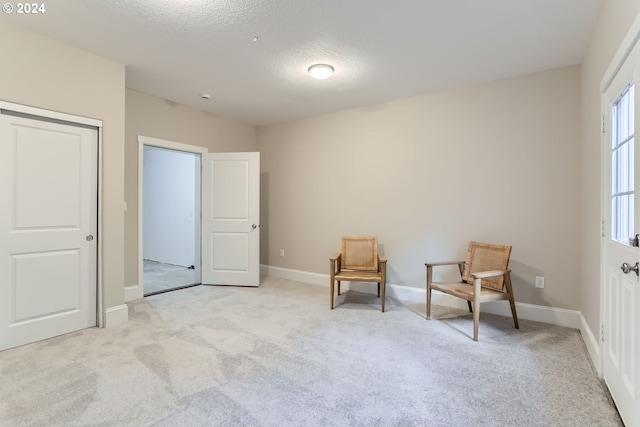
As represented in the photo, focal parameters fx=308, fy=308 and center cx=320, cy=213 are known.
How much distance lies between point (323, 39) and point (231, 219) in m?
2.87

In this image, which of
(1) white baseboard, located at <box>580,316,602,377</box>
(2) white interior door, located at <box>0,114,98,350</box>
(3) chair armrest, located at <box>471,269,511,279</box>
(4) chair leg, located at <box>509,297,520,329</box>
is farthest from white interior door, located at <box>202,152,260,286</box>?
(1) white baseboard, located at <box>580,316,602,377</box>

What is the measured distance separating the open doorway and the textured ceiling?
2.50m

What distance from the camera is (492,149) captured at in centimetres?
338

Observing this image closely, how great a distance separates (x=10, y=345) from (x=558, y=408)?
3.90m

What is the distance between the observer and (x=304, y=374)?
211 centimetres

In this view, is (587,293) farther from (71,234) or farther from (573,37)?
(71,234)

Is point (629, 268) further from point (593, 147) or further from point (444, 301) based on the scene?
point (444, 301)

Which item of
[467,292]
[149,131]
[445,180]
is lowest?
[467,292]

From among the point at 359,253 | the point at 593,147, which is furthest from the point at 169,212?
the point at 593,147

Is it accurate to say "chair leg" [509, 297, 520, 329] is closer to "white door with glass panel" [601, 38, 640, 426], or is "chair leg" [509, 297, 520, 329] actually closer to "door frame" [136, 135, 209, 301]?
"white door with glass panel" [601, 38, 640, 426]

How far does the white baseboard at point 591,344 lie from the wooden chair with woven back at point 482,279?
1.61ft

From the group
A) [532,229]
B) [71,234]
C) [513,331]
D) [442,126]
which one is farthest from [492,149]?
[71,234]

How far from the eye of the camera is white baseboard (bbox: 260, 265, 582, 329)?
2992 mm

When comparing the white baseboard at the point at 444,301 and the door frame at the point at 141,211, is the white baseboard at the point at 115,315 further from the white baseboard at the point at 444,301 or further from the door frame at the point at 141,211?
the white baseboard at the point at 444,301
